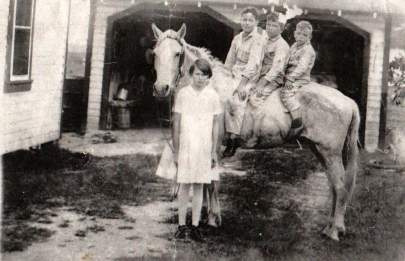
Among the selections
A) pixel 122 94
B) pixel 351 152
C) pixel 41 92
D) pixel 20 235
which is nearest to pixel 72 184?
pixel 20 235

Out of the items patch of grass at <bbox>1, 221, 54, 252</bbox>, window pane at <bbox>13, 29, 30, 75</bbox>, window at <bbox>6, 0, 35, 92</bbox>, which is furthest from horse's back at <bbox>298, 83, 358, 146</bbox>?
window pane at <bbox>13, 29, 30, 75</bbox>

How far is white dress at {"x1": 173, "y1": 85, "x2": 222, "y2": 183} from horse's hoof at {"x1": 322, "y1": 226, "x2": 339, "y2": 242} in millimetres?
1721

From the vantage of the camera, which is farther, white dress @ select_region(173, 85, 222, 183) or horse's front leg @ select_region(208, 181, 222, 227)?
horse's front leg @ select_region(208, 181, 222, 227)

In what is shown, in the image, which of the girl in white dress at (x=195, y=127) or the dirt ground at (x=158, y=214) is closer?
the dirt ground at (x=158, y=214)

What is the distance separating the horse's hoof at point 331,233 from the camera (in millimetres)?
5610

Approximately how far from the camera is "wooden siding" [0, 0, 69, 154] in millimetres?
8219

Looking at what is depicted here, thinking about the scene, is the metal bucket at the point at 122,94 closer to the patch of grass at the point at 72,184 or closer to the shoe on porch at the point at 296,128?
the patch of grass at the point at 72,184

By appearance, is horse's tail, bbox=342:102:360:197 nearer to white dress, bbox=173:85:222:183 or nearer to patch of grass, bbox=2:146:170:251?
white dress, bbox=173:85:222:183

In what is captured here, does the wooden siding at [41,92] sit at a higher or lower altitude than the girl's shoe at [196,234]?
higher

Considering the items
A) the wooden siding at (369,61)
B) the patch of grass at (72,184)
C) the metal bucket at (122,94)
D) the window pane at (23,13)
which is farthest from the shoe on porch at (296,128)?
the metal bucket at (122,94)

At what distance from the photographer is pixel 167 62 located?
17.3 feet

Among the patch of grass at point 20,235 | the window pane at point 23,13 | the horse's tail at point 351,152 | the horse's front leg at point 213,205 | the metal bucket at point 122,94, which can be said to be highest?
the window pane at point 23,13

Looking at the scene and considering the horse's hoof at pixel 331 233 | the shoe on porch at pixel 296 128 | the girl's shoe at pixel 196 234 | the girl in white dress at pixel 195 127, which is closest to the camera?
the girl in white dress at pixel 195 127

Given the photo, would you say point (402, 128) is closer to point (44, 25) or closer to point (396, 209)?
point (396, 209)
